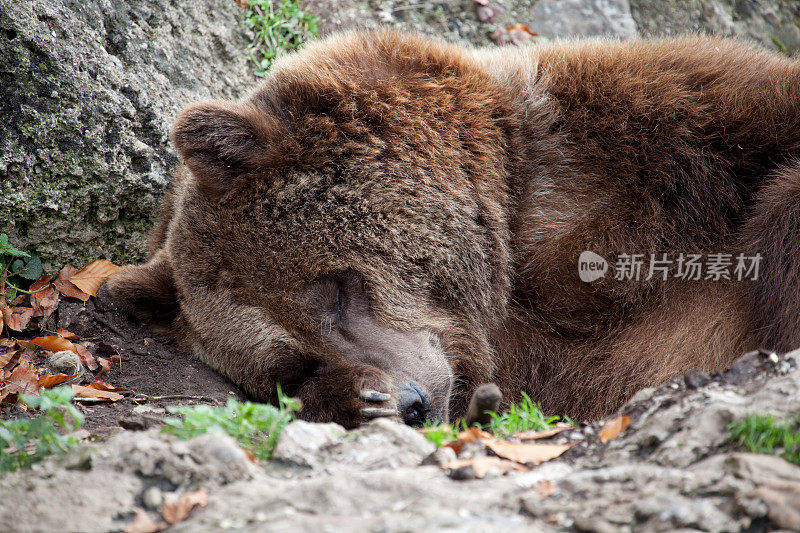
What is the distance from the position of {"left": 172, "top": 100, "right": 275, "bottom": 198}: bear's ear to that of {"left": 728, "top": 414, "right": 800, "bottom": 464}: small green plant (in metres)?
2.37

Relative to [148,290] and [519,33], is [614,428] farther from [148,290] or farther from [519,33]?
[519,33]

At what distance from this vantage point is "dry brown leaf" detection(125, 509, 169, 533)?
1.89 m

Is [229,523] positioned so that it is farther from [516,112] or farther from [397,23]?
[397,23]

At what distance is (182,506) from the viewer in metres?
1.95

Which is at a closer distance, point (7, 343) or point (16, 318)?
point (7, 343)

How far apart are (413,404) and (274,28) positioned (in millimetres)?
3744

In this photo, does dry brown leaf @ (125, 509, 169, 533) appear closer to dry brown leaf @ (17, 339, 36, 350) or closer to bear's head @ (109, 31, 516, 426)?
bear's head @ (109, 31, 516, 426)

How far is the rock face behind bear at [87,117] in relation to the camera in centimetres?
389

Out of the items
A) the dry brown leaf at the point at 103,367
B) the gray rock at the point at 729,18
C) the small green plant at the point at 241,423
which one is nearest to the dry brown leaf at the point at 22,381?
the dry brown leaf at the point at 103,367

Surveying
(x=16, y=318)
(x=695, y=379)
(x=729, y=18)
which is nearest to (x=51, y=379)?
(x=16, y=318)

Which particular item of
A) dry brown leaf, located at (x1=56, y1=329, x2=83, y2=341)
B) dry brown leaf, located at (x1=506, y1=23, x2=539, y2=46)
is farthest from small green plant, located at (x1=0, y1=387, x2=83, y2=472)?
dry brown leaf, located at (x1=506, y1=23, x2=539, y2=46)

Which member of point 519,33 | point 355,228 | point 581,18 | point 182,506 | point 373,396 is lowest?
point 373,396

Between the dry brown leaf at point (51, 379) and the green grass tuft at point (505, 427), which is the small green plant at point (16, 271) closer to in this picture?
the dry brown leaf at point (51, 379)

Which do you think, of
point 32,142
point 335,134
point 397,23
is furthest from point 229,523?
point 397,23
